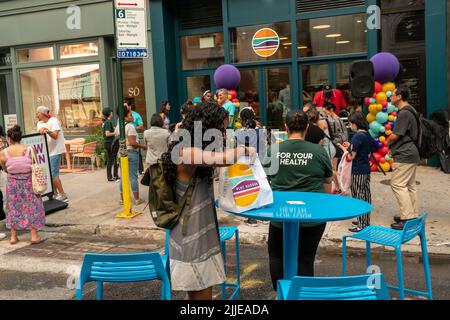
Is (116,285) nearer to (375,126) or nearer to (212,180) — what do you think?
(212,180)

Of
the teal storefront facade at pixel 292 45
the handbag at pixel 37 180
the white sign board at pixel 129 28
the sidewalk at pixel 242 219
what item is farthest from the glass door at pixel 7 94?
the handbag at pixel 37 180

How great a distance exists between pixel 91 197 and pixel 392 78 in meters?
6.63

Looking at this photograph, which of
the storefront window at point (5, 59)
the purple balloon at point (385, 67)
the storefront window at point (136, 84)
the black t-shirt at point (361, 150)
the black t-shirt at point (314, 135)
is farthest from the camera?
the storefront window at point (5, 59)

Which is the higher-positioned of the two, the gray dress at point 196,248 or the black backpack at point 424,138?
the black backpack at point 424,138

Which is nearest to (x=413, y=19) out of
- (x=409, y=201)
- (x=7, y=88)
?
(x=409, y=201)

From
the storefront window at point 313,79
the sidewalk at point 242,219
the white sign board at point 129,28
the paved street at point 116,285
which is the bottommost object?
the paved street at point 116,285

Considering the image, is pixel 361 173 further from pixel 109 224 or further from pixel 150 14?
pixel 150 14

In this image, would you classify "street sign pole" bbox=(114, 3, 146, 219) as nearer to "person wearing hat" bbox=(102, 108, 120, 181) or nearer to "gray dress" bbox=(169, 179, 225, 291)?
Result: "person wearing hat" bbox=(102, 108, 120, 181)

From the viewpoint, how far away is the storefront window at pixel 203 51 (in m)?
13.2

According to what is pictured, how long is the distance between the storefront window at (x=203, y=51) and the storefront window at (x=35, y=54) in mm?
3955

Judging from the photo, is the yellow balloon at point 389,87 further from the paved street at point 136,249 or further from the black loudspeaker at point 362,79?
the black loudspeaker at point 362,79

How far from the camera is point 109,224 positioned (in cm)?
788

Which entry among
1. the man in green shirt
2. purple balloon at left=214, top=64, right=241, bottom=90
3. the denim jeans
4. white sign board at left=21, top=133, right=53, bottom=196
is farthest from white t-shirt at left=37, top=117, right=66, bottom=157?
the man in green shirt

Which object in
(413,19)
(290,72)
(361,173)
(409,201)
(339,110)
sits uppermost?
(413,19)
